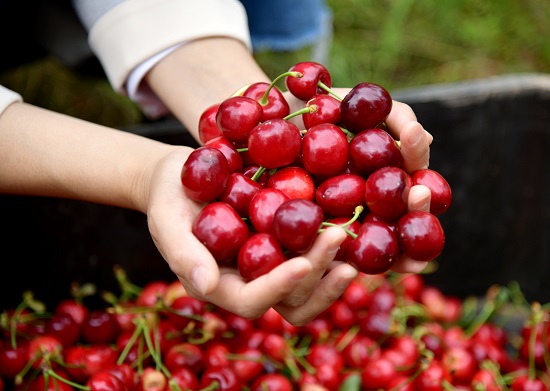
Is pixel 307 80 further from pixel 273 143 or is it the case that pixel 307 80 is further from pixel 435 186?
pixel 435 186

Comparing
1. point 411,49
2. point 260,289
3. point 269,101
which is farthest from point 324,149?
point 411,49

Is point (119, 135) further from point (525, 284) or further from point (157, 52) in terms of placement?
point (525, 284)

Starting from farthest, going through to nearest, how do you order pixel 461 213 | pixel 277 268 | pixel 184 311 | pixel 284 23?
1. pixel 284 23
2. pixel 461 213
3. pixel 184 311
4. pixel 277 268

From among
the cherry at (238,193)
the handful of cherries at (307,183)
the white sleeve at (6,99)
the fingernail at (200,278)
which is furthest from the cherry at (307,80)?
the white sleeve at (6,99)

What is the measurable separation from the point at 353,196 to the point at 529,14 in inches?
92.5

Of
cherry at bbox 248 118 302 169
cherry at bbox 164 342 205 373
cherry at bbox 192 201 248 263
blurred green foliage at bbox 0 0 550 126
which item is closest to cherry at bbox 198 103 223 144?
cherry at bbox 248 118 302 169

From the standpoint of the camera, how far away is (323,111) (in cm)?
120

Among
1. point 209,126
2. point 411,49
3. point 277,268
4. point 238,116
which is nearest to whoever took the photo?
point 277,268

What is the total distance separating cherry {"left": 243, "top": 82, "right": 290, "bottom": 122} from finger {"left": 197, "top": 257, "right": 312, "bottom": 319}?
33cm

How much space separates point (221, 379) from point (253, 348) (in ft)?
0.53

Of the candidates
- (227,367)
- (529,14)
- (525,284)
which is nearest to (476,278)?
(525,284)

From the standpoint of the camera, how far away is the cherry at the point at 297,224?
3.27 ft

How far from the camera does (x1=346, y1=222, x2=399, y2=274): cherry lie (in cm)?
104

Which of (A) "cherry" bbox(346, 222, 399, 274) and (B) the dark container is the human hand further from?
(B) the dark container
